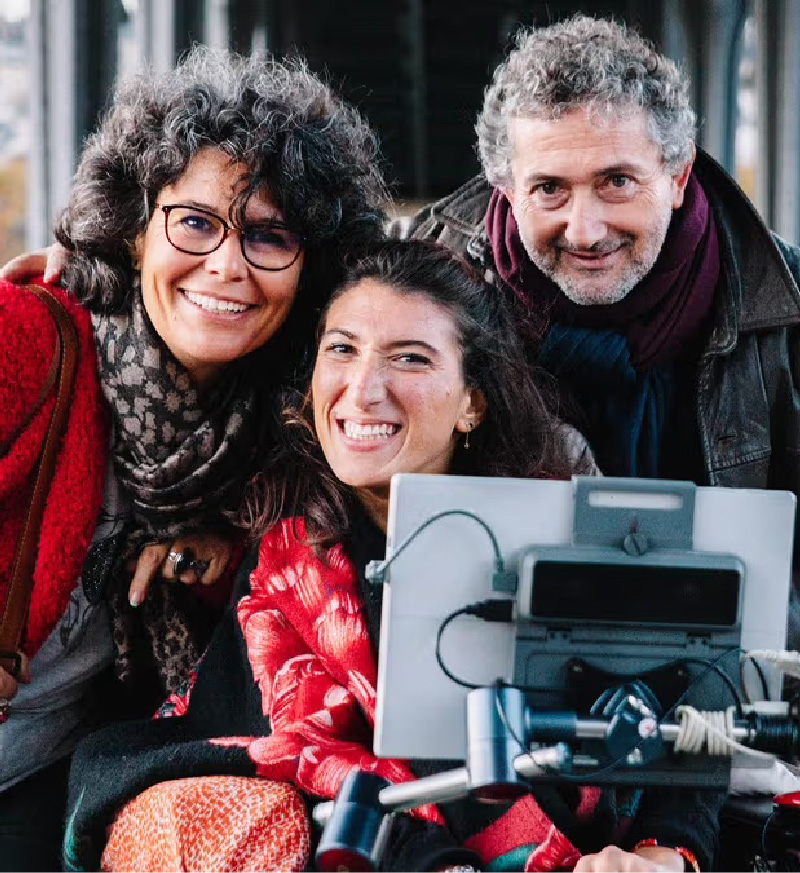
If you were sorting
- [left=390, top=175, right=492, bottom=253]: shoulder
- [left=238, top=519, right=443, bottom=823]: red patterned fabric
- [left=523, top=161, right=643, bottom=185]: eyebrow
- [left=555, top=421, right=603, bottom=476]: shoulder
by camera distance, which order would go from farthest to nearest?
[left=390, top=175, right=492, bottom=253]: shoulder → [left=523, top=161, right=643, bottom=185]: eyebrow → [left=555, top=421, right=603, bottom=476]: shoulder → [left=238, top=519, right=443, bottom=823]: red patterned fabric

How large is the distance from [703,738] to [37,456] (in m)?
1.13

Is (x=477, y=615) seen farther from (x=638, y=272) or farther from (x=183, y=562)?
(x=638, y=272)

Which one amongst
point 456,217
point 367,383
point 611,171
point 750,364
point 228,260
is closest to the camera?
point 367,383

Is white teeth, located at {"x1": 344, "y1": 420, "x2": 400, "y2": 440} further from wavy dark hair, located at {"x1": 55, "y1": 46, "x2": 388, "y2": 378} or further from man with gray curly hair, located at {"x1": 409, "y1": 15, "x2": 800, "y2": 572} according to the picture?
man with gray curly hair, located at {"x1": 409, "y1": 15, "x2": 800, "y2": 572}

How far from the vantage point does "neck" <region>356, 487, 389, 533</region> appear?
6.12 feet

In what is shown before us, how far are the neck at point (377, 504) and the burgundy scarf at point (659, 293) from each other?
60 cm

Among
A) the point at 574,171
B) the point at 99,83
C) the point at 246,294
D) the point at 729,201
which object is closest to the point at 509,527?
the point at 246,294

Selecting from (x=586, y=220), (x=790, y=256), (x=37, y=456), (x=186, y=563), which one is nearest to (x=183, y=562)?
(x=186, y=563)

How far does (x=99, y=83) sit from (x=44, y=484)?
2.32 m

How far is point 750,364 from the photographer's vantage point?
235cm

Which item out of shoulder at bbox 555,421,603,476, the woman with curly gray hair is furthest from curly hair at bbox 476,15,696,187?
shoulder at bbox 555,421,603,476

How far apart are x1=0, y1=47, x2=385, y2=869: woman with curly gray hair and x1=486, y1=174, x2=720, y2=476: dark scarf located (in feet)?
1.42

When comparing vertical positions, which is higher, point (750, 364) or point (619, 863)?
point (750, 364)

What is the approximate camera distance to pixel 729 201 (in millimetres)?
2455
